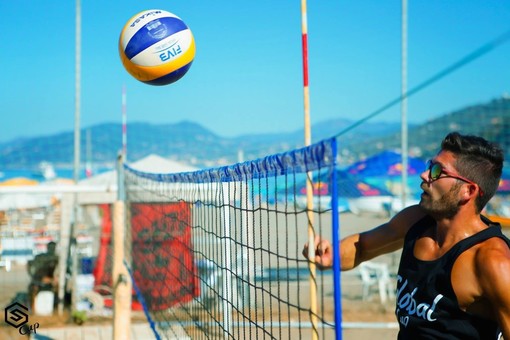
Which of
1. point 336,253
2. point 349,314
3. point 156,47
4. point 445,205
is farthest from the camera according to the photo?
point 349,314

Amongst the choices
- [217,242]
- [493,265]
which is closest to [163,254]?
[217,242]

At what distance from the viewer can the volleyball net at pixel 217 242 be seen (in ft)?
9.01

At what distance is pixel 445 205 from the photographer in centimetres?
255

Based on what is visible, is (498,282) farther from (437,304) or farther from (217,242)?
(217,242)

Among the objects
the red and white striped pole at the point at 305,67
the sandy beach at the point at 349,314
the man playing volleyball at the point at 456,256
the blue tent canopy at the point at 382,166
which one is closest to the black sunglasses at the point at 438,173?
the man playing volleyball at the point at 456,256

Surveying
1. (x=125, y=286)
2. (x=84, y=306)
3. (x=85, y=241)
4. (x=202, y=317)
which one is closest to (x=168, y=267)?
(x=125, y=286)

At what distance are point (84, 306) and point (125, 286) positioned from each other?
379 cm

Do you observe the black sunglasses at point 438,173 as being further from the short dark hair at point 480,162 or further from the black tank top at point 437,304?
the black tank top at point 437,304

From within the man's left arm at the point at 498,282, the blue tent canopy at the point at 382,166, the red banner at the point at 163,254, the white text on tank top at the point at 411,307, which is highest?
the blue tent canopy at the point at 382,166

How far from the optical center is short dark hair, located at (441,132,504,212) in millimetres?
2545

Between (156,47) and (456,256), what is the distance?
311cm

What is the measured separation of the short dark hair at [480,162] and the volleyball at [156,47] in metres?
2.86

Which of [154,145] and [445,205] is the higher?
[154,145]

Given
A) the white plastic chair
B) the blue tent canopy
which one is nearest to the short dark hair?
the white plastic chair
